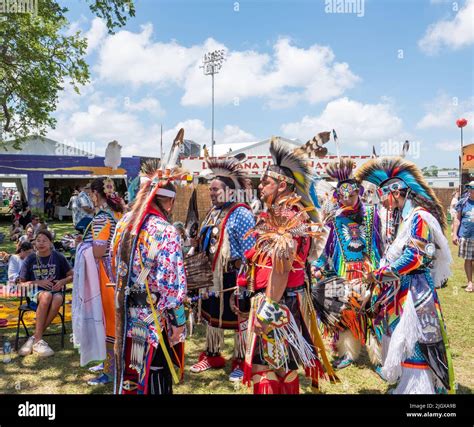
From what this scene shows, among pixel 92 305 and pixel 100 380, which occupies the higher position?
pixel 92 305

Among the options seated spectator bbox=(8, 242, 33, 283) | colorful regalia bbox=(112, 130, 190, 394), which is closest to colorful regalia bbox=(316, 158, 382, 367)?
colorful regalia bbox=(112, 130, 190, 394)

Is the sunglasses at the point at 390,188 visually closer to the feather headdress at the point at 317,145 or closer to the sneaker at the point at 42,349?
the feather headdress at the point at 317,145

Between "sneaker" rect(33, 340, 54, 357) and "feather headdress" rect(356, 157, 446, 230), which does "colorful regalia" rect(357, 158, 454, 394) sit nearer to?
"feather headdress" rect(356, 157, 446, 230)

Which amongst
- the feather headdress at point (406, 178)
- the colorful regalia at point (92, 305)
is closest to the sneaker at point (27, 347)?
the colorful regalia at point (92, 305)

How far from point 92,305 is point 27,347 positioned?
1.40m

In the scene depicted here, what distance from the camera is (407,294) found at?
294cm

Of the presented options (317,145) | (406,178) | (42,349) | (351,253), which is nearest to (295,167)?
(317,145)

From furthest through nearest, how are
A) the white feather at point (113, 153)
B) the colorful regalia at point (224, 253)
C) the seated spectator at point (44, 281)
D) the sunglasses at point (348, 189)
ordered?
the white feather at point (113, 153) → the seated spectator at point (44, 281) → the sunglasses at point (348, 189) → the colorful regalia at point (224, 253)

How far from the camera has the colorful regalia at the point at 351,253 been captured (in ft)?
13.1

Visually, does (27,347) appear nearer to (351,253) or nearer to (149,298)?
(149,298)

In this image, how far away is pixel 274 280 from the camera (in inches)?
94.3

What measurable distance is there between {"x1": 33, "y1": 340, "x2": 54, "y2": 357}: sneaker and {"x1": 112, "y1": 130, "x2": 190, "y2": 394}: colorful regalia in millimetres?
2286

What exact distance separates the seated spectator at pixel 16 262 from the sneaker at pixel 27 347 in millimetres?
953

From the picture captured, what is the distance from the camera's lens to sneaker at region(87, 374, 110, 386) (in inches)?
152
